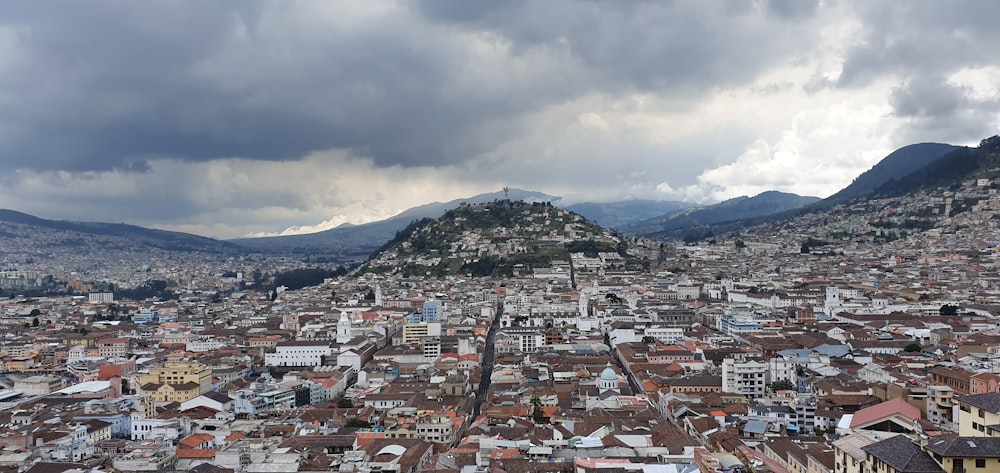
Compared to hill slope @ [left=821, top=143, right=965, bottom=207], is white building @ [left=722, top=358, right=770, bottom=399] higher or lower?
lower

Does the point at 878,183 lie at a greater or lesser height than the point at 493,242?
greater

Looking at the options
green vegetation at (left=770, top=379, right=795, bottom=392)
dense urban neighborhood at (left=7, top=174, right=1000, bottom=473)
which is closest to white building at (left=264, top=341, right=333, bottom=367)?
dense urban neighborhood at (left=7, top=174, right=1000, bottom=473)

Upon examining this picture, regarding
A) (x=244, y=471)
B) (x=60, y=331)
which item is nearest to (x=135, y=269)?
(x=60, y=331)

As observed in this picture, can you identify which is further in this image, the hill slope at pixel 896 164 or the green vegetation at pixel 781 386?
the hill slope at pixel 896 164

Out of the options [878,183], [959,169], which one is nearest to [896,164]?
[878,183]

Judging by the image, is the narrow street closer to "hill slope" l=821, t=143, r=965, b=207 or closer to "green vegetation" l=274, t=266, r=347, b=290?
"green vegetation" l=274, t=266, r=347, b=290

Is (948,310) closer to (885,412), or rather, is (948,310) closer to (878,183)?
(885,412)

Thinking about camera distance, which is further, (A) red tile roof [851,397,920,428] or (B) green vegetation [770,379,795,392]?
(B) green vegetation [770,379,795,392]

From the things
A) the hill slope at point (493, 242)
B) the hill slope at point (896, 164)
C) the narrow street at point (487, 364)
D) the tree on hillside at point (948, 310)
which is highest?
the hill slope at point (896, 164)

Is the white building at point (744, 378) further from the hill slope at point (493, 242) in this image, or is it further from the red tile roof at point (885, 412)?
the hill slope at point (493, 242)

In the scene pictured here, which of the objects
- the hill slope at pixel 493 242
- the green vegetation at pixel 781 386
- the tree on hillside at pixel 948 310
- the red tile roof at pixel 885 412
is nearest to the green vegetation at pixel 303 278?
the hill slope at pixel 493 242
